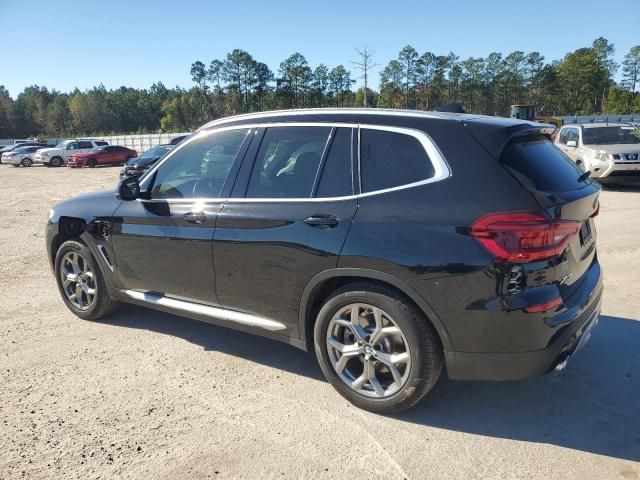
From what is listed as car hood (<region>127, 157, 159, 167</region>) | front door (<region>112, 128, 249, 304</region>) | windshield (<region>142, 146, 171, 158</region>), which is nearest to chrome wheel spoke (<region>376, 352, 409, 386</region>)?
front door (<region>112, 128, 249, 304</region>)

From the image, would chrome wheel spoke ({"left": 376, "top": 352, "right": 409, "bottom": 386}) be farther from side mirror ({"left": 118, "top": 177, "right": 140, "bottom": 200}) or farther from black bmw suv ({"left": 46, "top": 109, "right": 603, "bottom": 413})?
side mirror ({"left": 118, "top": 177, "right": 140, "bottom": 200})

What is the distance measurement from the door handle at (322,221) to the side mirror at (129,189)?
70.8 inches

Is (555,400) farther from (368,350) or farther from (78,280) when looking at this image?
(78,280)

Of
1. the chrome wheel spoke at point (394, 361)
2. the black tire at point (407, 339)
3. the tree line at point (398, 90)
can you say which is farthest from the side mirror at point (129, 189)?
the tree line at point (398, 90)

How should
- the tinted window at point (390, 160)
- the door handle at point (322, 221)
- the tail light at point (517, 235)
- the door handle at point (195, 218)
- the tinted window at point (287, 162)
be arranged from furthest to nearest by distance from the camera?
the door handle at point (195, 218) < the tinted window at point (287, 162) < the door handle at point (322, 221) < the tinted window at point (390, 160) < the tail light at point (517, 235)

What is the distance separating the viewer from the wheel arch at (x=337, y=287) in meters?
2.90

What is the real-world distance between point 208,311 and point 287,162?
129 cm

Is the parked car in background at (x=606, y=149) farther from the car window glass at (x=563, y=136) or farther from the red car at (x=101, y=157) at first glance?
the red car at (x=101, y=157)

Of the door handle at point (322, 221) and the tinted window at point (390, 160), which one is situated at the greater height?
the tinted window at point (390, 160)

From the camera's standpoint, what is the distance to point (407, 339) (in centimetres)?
299

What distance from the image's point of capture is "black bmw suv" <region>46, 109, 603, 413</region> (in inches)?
108

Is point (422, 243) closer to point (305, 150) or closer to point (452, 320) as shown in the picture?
point (452, 320)

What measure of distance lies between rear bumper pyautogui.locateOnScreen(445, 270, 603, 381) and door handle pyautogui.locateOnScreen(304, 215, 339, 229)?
3.38ft

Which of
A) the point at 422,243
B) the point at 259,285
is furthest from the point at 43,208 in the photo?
the point at 422,243
